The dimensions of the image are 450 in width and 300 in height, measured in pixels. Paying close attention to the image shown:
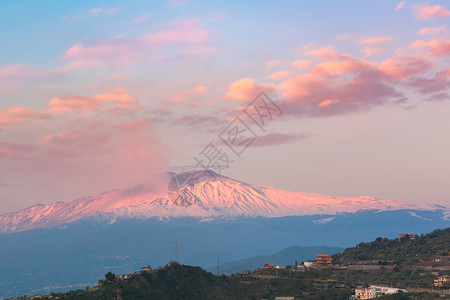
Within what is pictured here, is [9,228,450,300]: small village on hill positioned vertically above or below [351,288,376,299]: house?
above

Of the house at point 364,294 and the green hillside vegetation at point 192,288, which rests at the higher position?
the green hillside vegetation at point 192,288

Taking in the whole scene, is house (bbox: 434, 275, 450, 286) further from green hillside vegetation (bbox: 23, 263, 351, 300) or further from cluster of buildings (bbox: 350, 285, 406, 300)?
green hillside vegetation (bbox: 23, 263, 351, 300)

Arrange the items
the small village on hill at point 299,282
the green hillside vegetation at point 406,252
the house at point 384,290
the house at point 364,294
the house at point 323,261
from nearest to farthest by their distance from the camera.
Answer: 1. the small village on hill at point 299,282
2. the house at point 364,294
3. the house at point 384,290
4. the green hillside vegetation at point 406,252
5. the house at point 323,261

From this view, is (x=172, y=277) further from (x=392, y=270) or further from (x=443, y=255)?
(x=443, y=255)

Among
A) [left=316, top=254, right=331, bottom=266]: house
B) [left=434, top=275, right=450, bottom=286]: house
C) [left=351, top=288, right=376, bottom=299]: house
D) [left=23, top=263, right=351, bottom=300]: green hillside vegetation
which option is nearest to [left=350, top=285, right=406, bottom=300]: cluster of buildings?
[left=351, top=288, right=376, bottom=299]: house

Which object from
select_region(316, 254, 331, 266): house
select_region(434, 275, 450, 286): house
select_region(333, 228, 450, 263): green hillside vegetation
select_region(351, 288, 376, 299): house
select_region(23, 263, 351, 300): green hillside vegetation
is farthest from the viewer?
select_region(316, 254, 331, 266): house

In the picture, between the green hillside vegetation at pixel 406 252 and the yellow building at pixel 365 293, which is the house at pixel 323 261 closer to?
the green hillside vegetation at pixel 406 252

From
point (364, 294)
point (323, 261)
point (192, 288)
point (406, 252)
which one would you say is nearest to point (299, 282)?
point (364, 294)

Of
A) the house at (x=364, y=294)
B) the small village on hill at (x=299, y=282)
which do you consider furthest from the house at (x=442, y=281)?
the house at (x=364, y=294)

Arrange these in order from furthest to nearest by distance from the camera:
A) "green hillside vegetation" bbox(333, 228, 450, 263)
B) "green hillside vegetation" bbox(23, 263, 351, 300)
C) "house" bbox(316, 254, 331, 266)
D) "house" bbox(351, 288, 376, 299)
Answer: "house" bbox(316, 254, 331, 266) → "green hillside vegetation" bbox(333, 228, 450, 263) → "house" bbox(351, 288, 376, 299) → "green hillside vegetation" bbox(23, 263, 351, 300)

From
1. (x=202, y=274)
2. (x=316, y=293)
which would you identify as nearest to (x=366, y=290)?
(x=316, y=293)

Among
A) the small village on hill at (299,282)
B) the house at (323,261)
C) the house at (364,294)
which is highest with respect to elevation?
the house at (323,261)
